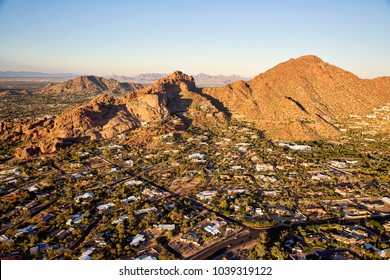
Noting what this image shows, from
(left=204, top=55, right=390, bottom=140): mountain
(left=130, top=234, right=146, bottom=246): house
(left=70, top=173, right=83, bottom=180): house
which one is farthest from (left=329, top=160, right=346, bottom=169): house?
(left=70, top=173, right=83, bottom=180): house

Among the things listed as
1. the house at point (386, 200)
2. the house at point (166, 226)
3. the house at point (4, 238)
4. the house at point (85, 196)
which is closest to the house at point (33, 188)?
the house at point (85, 196)

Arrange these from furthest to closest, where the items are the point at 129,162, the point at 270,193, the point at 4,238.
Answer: the point at 129,162 < the point at 270,193 < the point at 4,238

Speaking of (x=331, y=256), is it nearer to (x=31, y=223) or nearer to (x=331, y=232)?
(x=331, y=232)

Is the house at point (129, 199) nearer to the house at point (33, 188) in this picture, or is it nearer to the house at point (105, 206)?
the house at point (105, 206)

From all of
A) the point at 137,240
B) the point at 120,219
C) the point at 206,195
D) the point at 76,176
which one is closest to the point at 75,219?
the point at 120,219

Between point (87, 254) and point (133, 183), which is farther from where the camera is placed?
point (133, 183)

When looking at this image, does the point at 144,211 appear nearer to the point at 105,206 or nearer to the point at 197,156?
the point at 105,206

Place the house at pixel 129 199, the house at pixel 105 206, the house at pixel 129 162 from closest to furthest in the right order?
the house at pixel 105 206, the house at pixel 129 199, the house at pixel 129 162
